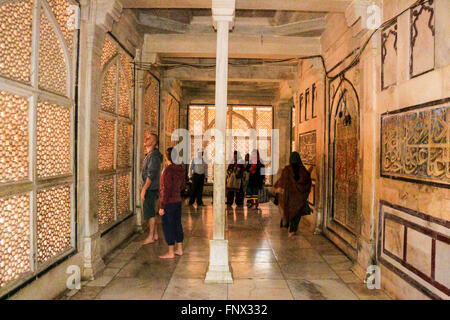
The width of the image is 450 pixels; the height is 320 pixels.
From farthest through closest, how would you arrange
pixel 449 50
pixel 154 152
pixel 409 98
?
pixel 154 152 < pixel 409 98 < pixel 449 50

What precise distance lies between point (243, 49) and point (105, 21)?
2881 millimetres

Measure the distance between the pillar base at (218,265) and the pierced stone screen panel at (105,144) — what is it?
1.89 metres

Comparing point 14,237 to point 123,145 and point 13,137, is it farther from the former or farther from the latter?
point 123,145

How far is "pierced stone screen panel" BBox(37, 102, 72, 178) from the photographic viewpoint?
3148 millimetres

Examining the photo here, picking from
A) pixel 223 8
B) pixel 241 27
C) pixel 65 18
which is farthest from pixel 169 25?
pixel 65 18

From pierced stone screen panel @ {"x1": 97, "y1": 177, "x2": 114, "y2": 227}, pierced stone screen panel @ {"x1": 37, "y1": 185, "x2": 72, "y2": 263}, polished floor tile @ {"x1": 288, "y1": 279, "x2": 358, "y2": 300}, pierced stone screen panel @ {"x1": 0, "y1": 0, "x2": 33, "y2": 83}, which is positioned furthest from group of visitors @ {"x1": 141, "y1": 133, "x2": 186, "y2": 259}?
pierced stone screen panel @ {"x1": 0, "y1": 0, "x2": 33, "y2": 83}

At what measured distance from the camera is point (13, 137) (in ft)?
9.02

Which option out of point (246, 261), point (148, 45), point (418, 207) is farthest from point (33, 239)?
point (148, 45)

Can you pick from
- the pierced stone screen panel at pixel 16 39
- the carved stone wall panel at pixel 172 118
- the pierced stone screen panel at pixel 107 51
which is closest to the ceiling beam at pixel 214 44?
the pierced stone screen panel at pixel 107 51

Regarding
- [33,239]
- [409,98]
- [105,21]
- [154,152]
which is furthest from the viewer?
[154,152]

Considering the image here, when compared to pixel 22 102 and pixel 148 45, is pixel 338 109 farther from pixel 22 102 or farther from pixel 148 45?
pixel 22 102

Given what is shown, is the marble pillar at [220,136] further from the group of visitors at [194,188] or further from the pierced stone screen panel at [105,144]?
the pierced stone screen panel at [105,144]

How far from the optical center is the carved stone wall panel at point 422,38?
2938 millimetres

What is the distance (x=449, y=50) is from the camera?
2.70 meters
